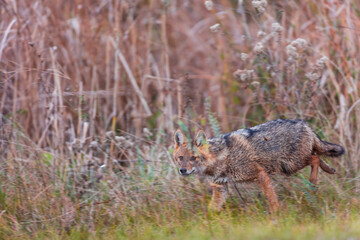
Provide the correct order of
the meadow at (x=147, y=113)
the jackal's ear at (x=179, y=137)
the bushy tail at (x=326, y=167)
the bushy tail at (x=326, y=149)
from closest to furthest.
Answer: the meadow at (x=147, y=113) < the jackal's ear at (x=179, y=137) < the bushy tail at (x=326, y=149) < the bushy tail at (x=326, y=167)

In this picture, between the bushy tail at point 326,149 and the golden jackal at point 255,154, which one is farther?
the bushy tail at point 326,149

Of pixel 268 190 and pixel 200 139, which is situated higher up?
pixel 200 139

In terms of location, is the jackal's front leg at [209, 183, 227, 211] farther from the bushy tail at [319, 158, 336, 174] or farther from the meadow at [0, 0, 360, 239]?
the bushy tail at [319, 158, 336, 174]

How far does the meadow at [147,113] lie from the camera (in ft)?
18.8

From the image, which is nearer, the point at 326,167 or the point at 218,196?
the point at 218,196

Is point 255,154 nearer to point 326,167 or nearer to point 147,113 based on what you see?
point 326,167

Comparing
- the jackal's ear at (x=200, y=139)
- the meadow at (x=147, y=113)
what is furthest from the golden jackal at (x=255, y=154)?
the meadow at (x=147, y=113)

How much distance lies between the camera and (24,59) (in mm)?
8719

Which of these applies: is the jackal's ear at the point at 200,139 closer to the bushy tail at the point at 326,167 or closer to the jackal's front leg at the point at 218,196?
the jackal's front leg at the point at 218,196

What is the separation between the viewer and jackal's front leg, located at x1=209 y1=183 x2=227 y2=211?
6004 mm

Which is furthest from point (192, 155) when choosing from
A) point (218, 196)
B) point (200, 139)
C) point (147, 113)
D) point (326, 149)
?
point (147, 113)

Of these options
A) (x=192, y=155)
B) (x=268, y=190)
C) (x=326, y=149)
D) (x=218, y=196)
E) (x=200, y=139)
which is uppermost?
(x=200, y=139)

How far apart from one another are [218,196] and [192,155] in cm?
65

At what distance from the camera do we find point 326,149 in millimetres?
6152
